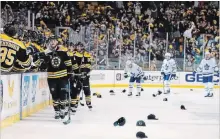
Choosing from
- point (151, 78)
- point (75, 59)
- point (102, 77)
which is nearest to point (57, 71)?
point (75, 59)

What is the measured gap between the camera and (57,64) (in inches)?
265

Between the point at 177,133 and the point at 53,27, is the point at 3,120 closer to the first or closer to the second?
the point at 177,133

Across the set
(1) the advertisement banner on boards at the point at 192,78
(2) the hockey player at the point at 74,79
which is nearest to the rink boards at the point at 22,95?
(2) the hockey player at the point at 74,79

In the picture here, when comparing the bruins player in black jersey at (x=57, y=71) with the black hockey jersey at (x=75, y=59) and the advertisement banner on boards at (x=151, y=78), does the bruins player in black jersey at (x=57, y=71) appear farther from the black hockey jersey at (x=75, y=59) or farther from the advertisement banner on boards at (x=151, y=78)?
the advertisement banner on boards at (x=151, y=78)

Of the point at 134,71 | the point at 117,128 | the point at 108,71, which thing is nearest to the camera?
the point at 117,128

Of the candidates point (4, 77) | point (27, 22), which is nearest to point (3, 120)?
point (4, 77)

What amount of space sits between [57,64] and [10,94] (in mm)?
787

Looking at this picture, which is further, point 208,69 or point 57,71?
point 208,69

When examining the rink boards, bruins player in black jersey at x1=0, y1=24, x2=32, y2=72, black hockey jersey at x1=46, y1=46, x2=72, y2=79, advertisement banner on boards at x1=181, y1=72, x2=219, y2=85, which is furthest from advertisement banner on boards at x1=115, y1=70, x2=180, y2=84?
bruins player in black jersey at x1=0, y1=24, x2=32, y2=72

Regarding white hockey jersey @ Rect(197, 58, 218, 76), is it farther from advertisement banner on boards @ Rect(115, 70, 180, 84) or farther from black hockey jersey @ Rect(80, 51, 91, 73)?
black hockey jersey @ Rect(80, 51, 91, 73)

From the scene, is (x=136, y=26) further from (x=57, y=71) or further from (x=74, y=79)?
(x=57, y=71)

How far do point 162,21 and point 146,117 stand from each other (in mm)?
12374

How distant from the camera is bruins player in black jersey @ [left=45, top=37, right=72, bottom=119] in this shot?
22.0 ft

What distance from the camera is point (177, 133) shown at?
593cm
